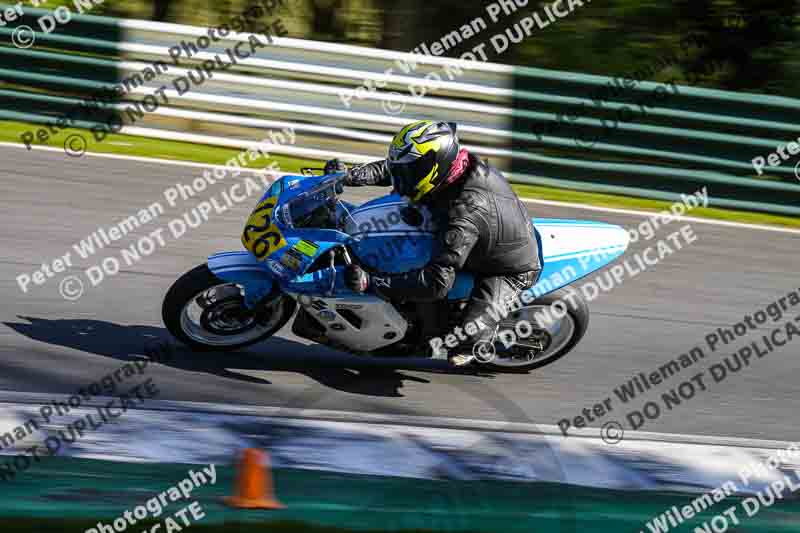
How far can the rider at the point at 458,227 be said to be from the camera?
6.29 m

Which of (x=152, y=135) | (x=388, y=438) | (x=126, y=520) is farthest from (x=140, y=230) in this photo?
(x=126, y=520)

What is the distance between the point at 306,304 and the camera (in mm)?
6730

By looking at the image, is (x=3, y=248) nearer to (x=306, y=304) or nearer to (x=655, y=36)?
(x=306, y=304)

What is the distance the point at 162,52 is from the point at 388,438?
7704mm

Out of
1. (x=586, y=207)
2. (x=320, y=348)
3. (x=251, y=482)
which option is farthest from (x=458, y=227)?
(x=586, y=207)

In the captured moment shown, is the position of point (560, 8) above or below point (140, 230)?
above

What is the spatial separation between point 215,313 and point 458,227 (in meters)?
1.83

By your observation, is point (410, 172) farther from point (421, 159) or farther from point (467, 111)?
point (467, 111)

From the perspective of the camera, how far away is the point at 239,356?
23.7 feet

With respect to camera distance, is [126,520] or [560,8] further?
[560,8]

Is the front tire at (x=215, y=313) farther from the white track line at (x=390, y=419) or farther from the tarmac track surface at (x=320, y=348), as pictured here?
the white track line at (x=390, y=419)

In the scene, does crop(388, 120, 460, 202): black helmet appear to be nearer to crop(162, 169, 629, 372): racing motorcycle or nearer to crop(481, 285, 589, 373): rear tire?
crop(162, 169, 629, 372): racing motorcycle

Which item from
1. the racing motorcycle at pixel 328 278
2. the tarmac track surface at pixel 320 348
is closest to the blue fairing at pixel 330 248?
the racing motorcycle at pixel 328 278

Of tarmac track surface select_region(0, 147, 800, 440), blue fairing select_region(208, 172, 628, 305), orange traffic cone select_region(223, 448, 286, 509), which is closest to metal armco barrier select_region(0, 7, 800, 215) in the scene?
tarmac track surface select_region(0, 147, 800, 440)
